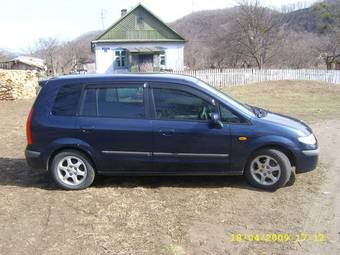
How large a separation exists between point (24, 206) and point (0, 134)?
610 centimetres

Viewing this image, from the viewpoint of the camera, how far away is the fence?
30219mm

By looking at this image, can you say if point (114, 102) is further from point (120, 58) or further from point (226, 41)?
point (226, 41)

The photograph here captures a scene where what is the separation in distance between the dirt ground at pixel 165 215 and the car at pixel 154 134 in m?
Result: 0.31

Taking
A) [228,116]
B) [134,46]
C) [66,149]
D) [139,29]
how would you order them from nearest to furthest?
1. [228,116]
2. [66,149]
3. [134,46]
4. [139,29]

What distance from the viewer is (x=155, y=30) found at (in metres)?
46.5

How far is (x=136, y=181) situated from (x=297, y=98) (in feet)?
48.5

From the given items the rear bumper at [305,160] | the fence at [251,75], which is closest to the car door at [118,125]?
the rear bumper at [305,160]

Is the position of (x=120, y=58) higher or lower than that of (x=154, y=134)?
higher

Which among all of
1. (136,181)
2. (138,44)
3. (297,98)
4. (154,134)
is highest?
(138,44)

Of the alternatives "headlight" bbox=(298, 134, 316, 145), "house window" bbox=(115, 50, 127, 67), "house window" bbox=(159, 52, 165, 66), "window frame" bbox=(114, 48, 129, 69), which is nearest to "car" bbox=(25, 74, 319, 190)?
"headlight" bbox=(298, 134, 316, 145)

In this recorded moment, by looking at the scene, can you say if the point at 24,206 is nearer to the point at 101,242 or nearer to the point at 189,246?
the point at 101,242

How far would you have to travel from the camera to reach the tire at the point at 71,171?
19.9 feet

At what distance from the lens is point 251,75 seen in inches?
1206

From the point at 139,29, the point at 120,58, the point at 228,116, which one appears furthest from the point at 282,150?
the point at 139,29
